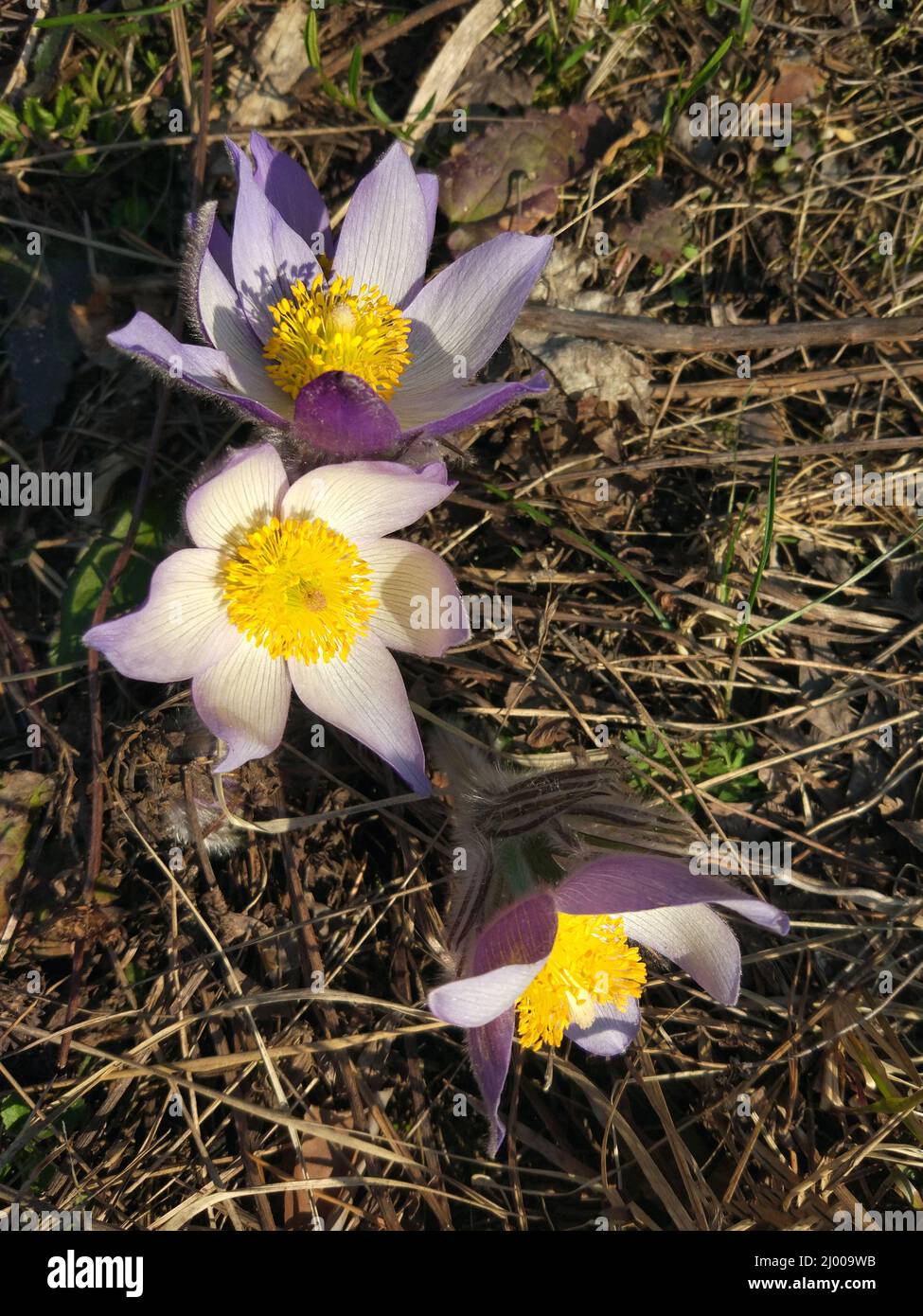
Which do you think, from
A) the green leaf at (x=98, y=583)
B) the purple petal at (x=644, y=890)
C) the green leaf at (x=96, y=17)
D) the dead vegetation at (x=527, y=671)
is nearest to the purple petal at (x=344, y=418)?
the dead vegetation at (x=527, y=671)

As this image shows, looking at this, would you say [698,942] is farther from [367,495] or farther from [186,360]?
[186,360]

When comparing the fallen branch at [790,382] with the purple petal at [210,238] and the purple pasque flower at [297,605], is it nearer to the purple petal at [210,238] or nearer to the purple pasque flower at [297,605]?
the purple pasque flower at [297,605]

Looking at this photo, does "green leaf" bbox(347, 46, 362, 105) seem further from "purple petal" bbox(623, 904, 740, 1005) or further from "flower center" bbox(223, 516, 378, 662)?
"purple petal" bbox(623, 904, 740, 1005)

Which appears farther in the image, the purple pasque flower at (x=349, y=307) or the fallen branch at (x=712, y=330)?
the fallen branch at (x=712, y=330)

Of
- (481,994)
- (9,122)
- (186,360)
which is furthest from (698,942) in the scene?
(9,122)
